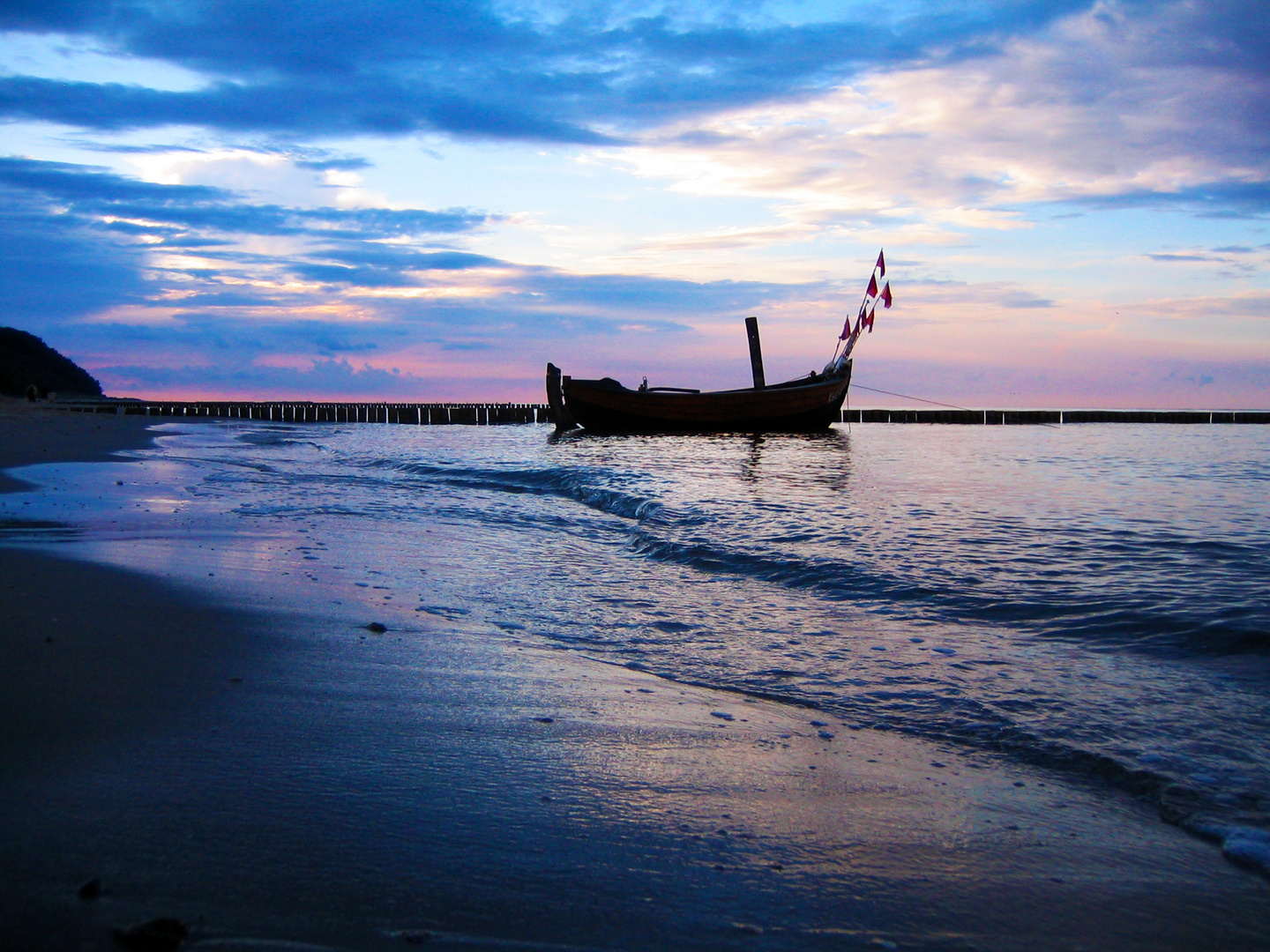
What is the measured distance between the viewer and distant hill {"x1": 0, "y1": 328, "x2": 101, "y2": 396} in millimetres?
51875

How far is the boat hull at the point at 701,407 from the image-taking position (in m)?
31.5

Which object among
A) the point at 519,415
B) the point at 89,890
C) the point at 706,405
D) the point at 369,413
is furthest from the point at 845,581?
the point at 369,413

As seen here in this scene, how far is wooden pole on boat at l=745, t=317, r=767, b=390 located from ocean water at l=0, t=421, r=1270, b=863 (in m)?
20.0

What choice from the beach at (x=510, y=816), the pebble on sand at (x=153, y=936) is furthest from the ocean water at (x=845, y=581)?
the pebble on sand at (x=153, y=936)

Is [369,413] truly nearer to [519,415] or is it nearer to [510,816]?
[519,415]

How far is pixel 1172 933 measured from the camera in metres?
1.90

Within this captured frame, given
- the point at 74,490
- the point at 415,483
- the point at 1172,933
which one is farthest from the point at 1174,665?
the point at 415,483

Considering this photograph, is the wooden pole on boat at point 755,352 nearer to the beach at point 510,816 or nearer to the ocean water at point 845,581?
the ocean water at point 845,581

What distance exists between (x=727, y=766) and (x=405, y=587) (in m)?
3.34

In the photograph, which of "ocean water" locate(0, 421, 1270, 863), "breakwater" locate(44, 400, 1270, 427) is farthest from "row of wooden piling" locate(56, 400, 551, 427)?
"ocean water" locate(0, 421, 1270, 863)

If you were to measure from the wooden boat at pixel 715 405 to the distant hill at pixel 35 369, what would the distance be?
124 ft

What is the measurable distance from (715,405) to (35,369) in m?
54.3

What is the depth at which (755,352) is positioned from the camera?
33.7 m

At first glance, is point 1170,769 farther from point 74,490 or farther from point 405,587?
point 74,490
